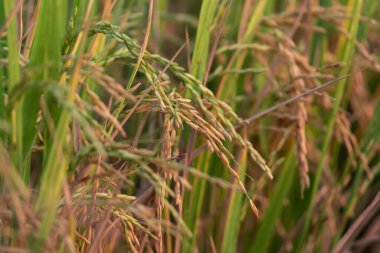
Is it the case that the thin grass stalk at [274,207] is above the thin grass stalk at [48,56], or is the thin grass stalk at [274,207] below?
below

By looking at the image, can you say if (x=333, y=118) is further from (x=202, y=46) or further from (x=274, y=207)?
(x=202, y=46)

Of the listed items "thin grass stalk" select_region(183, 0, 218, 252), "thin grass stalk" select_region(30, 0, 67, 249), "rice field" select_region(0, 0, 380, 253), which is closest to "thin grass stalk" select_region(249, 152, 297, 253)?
"rice field" select_region(0, 0, 380, 253)

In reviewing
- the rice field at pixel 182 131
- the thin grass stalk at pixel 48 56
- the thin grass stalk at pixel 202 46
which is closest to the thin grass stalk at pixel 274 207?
the rice field at pixel 182 131

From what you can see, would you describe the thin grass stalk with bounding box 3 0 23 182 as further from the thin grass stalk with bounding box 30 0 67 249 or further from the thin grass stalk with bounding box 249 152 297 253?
the thin grass stalk with bounding box 249 152 297 253

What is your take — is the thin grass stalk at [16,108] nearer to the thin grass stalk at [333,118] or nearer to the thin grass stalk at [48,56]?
the thin grass stalk at [48,56]

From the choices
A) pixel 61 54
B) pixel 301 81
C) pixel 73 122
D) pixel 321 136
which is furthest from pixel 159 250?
pixel 321 136

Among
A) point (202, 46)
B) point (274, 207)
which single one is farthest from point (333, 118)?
point (202, 46)

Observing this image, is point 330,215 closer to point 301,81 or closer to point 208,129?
point 301,81

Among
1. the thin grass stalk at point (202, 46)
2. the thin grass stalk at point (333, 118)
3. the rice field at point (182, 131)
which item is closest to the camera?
the rice field at point (182, 131)
